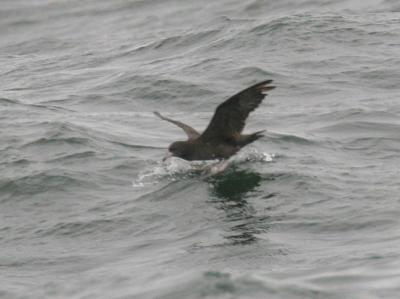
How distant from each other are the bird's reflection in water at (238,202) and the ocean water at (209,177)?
0.03 m

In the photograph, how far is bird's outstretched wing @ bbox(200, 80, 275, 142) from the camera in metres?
12.2

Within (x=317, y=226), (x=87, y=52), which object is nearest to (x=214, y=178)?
(x=317, y=226)

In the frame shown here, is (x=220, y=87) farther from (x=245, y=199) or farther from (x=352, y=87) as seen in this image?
(x=245, y=199)

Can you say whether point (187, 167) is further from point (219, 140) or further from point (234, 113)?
point (234, 113)

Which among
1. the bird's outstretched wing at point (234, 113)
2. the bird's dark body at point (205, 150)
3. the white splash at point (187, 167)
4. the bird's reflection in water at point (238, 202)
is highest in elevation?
the bird's outstretched wing at point (234, 113)

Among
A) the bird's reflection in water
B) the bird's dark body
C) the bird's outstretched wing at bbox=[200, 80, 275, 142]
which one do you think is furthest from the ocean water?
the bird's outstretched wing at bbox=[200, 80, 275, 142]

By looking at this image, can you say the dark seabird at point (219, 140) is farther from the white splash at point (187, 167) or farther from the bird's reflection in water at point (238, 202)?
the bird's reflection in water at point (238, 202)

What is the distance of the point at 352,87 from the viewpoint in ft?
57.6

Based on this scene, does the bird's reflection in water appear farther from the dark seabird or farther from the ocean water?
the dark seabird

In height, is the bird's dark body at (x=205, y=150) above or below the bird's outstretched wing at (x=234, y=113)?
below

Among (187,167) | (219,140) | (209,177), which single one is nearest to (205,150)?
(219,140)

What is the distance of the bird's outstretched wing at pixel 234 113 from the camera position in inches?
482

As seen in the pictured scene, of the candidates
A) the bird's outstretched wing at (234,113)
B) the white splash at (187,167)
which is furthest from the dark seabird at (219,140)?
the white splash at (187,167)

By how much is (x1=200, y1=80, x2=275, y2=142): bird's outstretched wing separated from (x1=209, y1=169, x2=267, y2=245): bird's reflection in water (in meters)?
0.52
